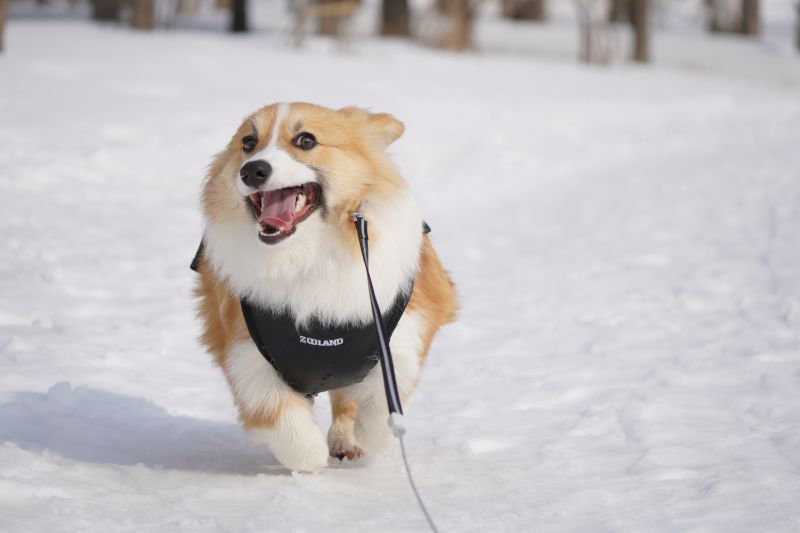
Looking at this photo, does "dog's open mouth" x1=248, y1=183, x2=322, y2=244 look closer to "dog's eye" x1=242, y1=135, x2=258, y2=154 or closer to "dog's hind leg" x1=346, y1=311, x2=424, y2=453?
"dog's eye" x1=242, y1=135, x2=258, y2=154

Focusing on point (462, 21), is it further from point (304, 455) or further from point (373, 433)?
point (304, 455)

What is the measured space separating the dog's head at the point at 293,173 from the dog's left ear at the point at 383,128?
0.05 meters

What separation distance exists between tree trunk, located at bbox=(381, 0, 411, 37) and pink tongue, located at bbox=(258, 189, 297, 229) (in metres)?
20.9

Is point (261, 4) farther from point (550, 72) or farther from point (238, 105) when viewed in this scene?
point (238, 105)

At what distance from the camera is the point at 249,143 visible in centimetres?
362

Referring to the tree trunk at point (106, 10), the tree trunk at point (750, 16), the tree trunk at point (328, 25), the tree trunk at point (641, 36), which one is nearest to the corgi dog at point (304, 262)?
the tree trunk at point (328, 25)

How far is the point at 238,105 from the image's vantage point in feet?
40.4

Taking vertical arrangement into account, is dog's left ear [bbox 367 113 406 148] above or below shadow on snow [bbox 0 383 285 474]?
above

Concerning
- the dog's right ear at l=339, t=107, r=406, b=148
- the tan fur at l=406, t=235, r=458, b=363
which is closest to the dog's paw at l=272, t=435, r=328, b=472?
the tan fur at l=406, t=235, r=458, b=363

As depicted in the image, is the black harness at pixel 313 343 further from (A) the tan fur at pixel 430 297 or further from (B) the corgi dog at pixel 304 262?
(A) the tan fur at pixel 430 297

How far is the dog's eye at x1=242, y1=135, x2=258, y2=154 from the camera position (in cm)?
360

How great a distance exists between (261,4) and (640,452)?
102 ft

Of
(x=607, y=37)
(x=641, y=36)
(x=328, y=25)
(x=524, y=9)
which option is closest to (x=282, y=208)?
(x=328, y=25)

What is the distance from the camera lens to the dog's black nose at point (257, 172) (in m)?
3.33
